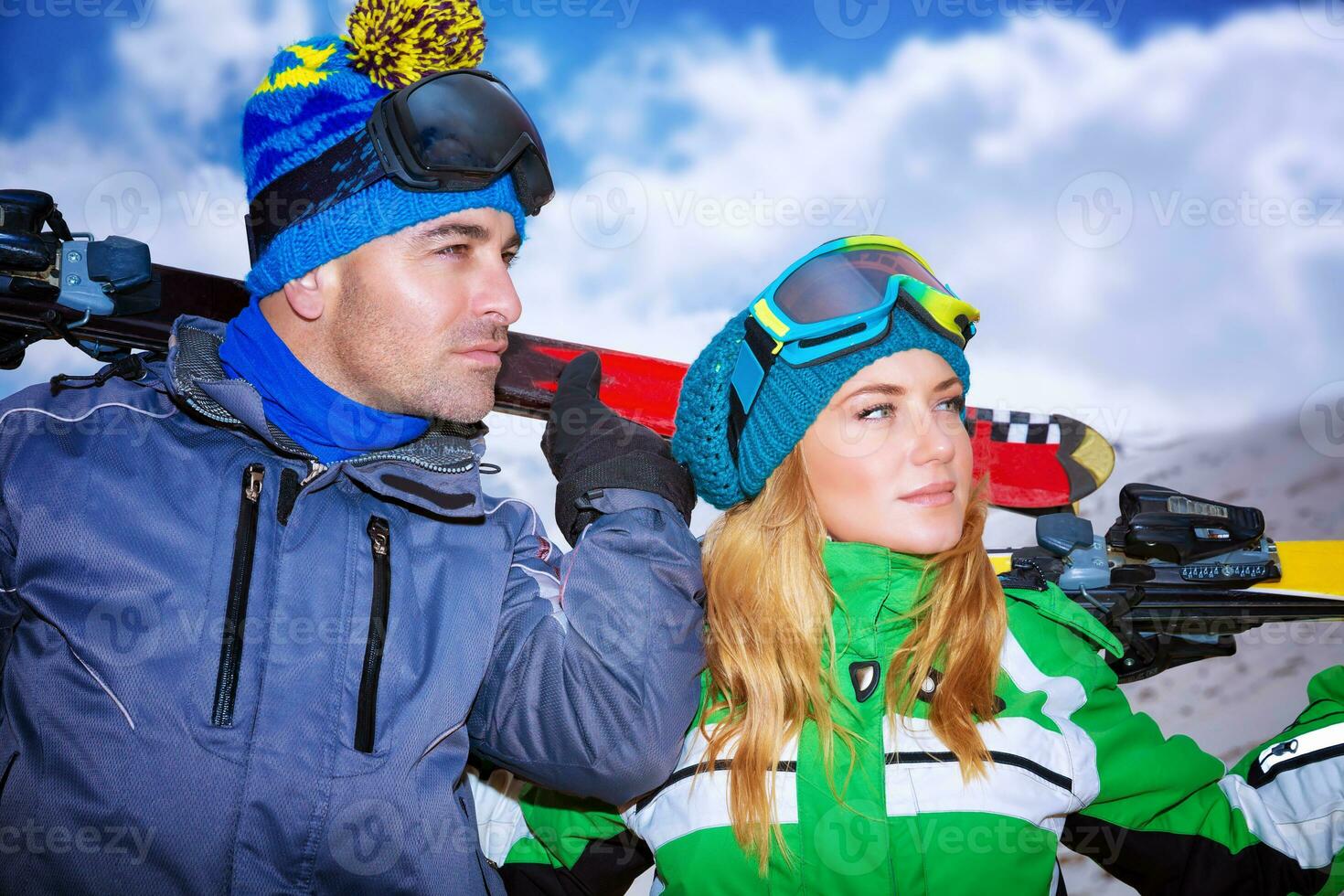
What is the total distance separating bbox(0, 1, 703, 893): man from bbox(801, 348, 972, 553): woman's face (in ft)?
0.78

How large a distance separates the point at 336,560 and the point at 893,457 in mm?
803

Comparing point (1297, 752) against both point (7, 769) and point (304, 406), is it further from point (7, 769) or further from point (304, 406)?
point (7, 769)

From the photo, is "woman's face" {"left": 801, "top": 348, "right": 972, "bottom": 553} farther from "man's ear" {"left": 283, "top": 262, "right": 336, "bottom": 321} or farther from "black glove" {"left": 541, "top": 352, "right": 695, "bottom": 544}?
"man's ear" {"left": 283, "top": 262, "right": 336, "bottom": 321}

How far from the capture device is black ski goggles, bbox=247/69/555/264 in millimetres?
1524

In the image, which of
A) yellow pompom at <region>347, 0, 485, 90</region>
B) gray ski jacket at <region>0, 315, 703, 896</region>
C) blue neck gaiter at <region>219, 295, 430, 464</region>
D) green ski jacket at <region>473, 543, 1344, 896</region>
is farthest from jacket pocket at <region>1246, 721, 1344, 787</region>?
yellow pompom at <region>347, 0, 485, 90</region>

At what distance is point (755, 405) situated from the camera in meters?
1.53

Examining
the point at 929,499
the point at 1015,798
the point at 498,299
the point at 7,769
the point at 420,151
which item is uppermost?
the point at 420,151

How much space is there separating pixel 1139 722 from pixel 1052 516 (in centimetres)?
65

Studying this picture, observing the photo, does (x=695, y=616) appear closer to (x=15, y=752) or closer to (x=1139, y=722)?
(x=1139, y=722)

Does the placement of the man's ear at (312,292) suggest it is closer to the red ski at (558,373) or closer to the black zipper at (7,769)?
the red ski at (558,373)

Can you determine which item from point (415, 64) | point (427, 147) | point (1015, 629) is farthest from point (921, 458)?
point (415, 64)

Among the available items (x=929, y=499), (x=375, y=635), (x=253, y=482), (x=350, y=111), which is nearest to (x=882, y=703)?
(x=929, y=499)

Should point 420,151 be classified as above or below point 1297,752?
above

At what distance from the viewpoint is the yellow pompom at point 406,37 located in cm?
157
